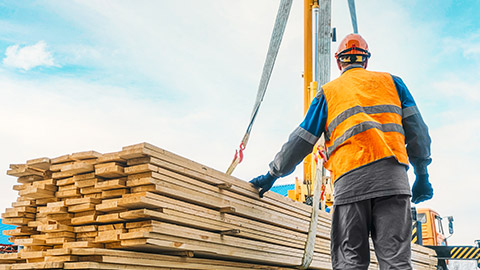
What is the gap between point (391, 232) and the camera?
332cm

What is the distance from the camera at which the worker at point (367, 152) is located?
3346 mm

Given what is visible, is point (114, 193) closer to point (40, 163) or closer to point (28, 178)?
point (40, 163)

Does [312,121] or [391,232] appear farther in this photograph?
[312,121]

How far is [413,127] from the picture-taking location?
3.80 meters

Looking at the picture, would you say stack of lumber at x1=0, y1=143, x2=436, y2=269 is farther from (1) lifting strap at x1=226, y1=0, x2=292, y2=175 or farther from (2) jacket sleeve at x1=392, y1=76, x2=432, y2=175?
(1) lifting strap at x1=226, y1=0, x2=292, y2=175

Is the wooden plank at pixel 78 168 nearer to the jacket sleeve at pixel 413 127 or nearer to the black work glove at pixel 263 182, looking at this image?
the black work glove at pixel 263 182

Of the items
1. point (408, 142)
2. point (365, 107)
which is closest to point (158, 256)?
point (365, 107)

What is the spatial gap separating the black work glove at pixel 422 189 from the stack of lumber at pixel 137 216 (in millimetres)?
1209

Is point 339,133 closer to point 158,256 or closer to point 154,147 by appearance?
point 154,147

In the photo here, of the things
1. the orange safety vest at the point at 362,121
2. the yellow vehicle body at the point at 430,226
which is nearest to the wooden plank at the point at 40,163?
the orange safety vest at the point at 362,121

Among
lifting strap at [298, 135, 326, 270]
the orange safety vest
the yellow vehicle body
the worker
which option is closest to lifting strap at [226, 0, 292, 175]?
lifting strap at [298, 135, 326, 270]

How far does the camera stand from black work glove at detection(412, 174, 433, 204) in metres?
4.13

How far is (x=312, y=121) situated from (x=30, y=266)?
2174 mm

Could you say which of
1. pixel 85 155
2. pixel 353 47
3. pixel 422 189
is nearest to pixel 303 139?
pixel 353 47
